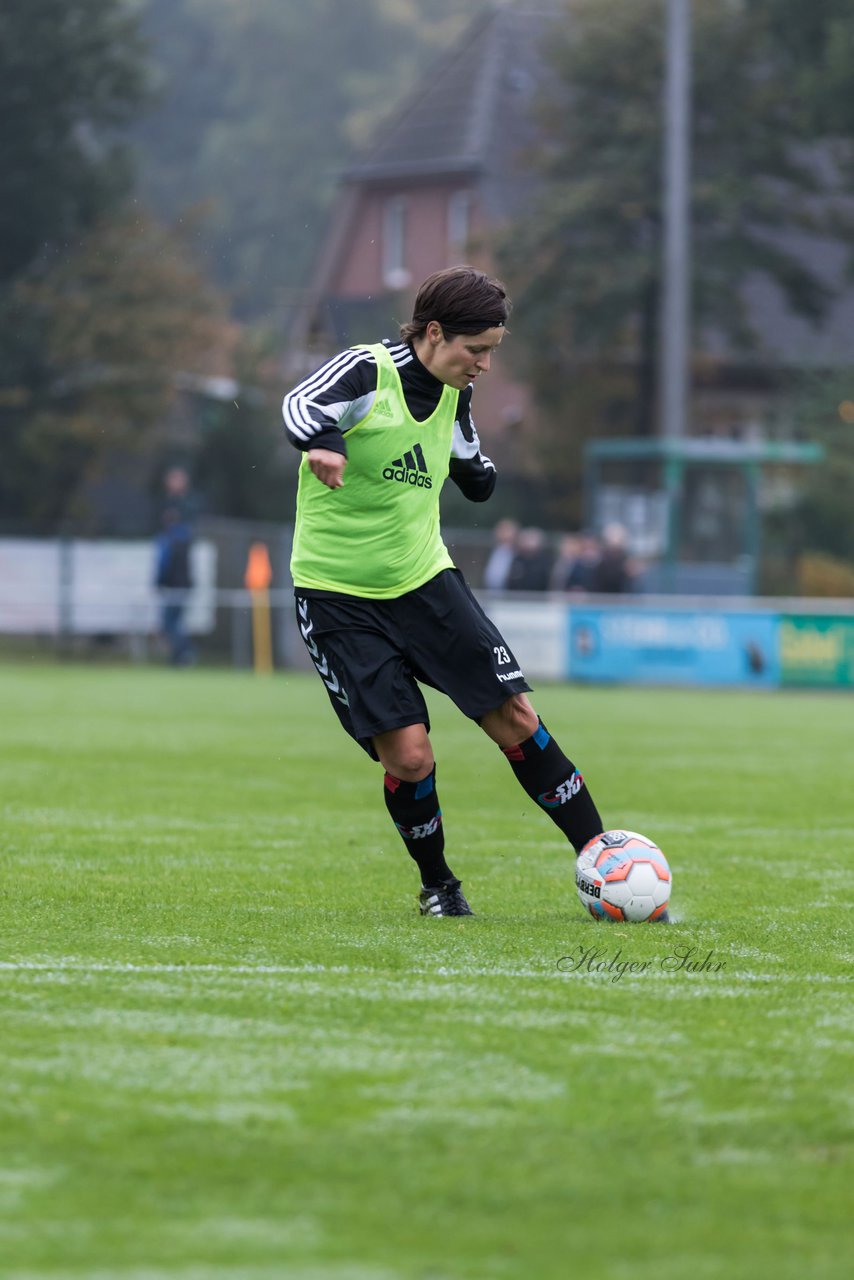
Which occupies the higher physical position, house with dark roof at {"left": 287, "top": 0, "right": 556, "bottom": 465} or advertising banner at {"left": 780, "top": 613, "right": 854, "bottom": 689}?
house with dark roof at {"left": 287, "top": 0, "right": 556, "bottom": 465}

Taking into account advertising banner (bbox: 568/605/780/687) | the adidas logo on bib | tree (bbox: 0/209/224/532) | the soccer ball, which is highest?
tree (bbox: 0/209/224/532)

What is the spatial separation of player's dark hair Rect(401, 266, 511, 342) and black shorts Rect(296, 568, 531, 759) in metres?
0.76

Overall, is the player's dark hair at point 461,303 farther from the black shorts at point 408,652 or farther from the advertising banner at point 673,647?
the advertising banner at point 673,647

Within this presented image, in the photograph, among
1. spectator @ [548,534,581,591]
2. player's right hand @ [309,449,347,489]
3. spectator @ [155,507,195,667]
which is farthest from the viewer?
spectator @ [155,507,195,667]

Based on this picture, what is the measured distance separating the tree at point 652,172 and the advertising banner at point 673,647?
43.0ft

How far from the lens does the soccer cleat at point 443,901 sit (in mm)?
6445

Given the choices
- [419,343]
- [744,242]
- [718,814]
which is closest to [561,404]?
[744,242]

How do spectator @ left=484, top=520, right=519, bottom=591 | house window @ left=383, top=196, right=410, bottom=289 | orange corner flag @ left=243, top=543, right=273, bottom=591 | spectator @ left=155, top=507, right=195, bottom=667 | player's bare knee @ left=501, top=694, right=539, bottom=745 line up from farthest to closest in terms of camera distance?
house window @ left=383, top=196, right=410, bottom=289 → orange corner flag @ left=243, top=543, right=273, bottom=591 → spectator @ left=155, top=507, right=195, bottom=667 → spectator @ left=484, top=520, right=519, bottom=591 → player's bare knee @ left=501, top=694, right=539, bottom=745

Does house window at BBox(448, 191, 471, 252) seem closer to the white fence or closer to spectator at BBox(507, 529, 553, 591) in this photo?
the white fence

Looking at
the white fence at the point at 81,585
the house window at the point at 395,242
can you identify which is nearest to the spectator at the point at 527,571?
the white fence at the point at 81,585

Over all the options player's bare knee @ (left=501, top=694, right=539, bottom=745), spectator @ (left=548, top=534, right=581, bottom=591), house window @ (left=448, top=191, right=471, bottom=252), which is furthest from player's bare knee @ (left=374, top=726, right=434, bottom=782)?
house window @ (left=448, top=191, right=471, bottom=252)

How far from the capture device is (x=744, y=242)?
37250mm

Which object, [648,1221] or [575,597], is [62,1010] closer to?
[648,1221]

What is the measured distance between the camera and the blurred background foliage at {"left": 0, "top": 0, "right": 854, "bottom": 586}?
3259 centimetres
